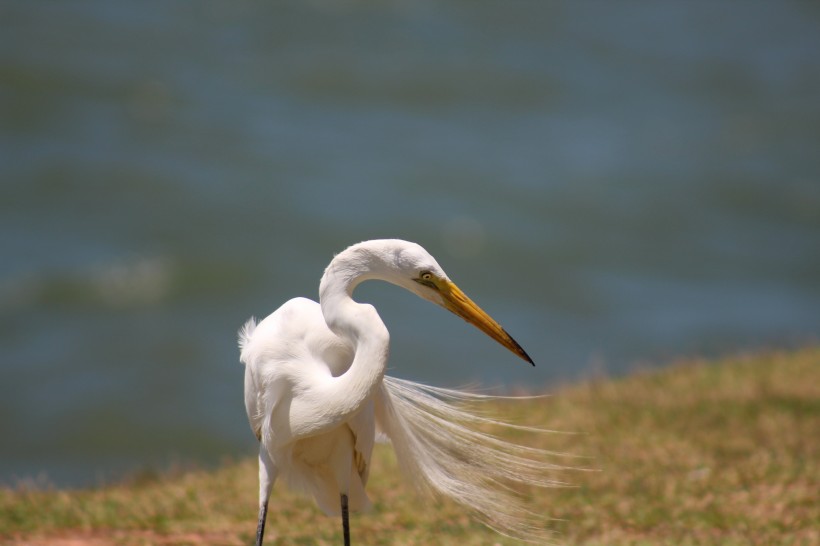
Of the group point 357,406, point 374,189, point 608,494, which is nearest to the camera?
point 357,406

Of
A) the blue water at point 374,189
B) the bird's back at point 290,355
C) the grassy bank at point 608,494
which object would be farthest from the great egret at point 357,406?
the blue water at point 374,189

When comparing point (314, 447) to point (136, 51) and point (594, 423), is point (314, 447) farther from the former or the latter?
point (136, 51)

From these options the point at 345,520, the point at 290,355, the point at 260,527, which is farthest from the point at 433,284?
the point at 260,527

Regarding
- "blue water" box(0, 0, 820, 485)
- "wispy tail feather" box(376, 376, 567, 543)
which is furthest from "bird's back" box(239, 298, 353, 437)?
"blue water" box(0, 0, 820, 485)

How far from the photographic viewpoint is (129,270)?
18812mm

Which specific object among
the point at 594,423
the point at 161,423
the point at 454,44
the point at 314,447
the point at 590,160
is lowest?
the point at 314,447

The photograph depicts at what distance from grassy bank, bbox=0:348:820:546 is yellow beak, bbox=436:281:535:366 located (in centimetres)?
116

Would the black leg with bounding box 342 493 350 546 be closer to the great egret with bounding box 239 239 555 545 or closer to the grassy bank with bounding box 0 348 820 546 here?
the great egret with bounding box 239 239 555 545

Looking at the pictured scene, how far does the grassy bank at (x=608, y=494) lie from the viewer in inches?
208

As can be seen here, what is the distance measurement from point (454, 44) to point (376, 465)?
2077 centimetres

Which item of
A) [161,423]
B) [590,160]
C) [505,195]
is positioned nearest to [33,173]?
[161,423]

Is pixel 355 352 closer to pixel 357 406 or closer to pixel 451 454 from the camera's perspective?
pixel 357 406

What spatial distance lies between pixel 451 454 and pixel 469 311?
845 mm

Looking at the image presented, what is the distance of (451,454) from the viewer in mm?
4570
